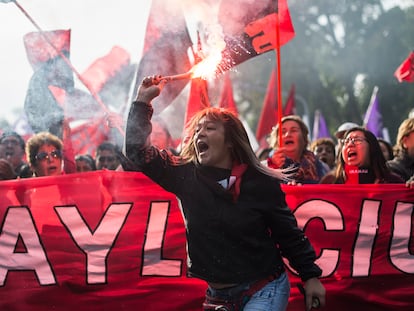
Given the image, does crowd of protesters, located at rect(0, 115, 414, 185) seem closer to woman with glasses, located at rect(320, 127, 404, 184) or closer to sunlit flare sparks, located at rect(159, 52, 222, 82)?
woman with glasses, located at rect(320, 127, 404, 184)

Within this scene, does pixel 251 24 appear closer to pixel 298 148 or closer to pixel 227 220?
pixel 298 148

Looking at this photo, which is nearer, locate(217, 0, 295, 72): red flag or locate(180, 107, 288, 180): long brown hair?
locate(180, 107, 288, 180): long brown hair

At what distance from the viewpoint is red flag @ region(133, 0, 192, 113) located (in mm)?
5941

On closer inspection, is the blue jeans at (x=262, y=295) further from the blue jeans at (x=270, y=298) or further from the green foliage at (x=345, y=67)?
the green foliage at (x=345, y=67)

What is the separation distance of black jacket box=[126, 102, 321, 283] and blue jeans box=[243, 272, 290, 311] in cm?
7

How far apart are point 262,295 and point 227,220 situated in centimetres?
39

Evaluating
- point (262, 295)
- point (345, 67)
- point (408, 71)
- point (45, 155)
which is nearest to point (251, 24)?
point (45, 155)

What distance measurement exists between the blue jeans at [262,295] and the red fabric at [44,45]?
303 cm

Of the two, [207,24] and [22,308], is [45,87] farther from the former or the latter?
[22,308]

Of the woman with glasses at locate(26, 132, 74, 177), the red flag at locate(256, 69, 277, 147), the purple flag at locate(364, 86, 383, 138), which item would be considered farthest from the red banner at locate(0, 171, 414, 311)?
the red flag at locate(256, 69, 277, 147)

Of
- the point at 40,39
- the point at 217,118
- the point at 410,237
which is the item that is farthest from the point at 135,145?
the point at 40,39

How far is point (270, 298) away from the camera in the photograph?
3416 mm

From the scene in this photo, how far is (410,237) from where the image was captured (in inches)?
196

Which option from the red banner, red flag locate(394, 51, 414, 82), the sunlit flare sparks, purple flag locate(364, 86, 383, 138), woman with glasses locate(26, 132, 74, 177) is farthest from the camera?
purple flag locate(364, 86, 383, 138)
